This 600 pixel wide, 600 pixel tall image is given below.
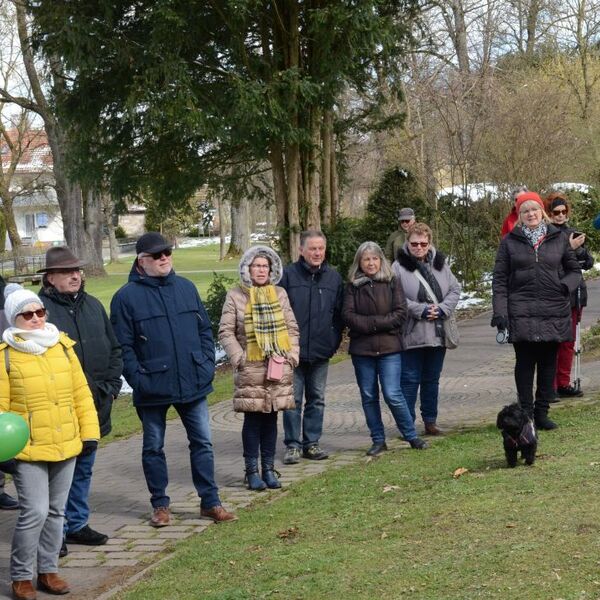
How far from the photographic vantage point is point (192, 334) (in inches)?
293

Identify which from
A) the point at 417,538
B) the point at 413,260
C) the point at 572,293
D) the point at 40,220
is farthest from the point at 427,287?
the point at 40,220

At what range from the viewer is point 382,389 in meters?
9.18

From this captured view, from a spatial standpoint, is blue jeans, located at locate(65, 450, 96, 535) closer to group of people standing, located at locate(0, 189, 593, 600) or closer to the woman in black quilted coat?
group of people standing, located at locate(0, 189, 593, 600)

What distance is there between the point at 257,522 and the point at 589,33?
3465cm

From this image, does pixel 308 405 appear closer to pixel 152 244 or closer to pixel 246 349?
pixel 246 349

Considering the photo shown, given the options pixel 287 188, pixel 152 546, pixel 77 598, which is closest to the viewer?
pixel 77 598

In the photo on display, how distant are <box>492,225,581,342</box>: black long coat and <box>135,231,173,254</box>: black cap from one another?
2895mm

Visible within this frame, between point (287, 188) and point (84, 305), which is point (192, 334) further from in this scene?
point (287, 188)

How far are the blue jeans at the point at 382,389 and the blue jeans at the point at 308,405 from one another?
1.11 ft

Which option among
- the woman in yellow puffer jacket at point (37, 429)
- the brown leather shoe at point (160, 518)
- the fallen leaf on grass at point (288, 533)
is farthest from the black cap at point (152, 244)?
the fallen leaf on grass at point (288, 533)

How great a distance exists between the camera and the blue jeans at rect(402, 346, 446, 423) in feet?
31.5

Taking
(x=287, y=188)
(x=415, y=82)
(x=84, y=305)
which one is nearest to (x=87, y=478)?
(x=84, y=305)

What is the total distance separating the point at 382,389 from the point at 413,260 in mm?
1213

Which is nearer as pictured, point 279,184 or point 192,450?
point 192,450
